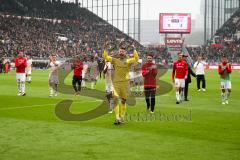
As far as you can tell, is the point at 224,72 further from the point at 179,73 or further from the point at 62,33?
the point at 62,33

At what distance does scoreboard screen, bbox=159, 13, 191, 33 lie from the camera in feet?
291

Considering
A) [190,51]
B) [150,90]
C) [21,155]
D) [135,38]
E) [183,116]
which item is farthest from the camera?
[135,38]

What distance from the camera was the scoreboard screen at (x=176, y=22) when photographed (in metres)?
88.6

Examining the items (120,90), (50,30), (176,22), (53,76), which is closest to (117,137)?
(120,90)

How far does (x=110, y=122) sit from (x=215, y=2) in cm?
9362

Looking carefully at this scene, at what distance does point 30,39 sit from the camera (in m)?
73.6

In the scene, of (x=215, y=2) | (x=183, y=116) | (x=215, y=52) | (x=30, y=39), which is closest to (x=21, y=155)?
(x=183, y=116)

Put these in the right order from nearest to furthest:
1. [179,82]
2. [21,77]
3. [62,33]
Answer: [179,82] → [21,77] → [62,33]

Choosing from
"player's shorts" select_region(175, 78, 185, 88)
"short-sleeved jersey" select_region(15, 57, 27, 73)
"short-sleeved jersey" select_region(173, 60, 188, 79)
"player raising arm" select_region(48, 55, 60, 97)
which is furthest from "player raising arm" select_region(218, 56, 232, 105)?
"short-sleeved jersey" select_region(15, 57, 27, 73)

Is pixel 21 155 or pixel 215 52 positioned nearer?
pixel 21 155

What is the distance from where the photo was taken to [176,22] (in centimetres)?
8881

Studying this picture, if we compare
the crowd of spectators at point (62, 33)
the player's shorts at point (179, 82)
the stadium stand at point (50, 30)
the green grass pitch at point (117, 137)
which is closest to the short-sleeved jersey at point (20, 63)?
the green grass pitch at point (117, 137)

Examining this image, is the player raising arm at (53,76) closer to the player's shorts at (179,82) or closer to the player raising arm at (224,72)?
the player's shorts at (179,82)

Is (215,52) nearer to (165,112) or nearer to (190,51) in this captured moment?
(190,51)
